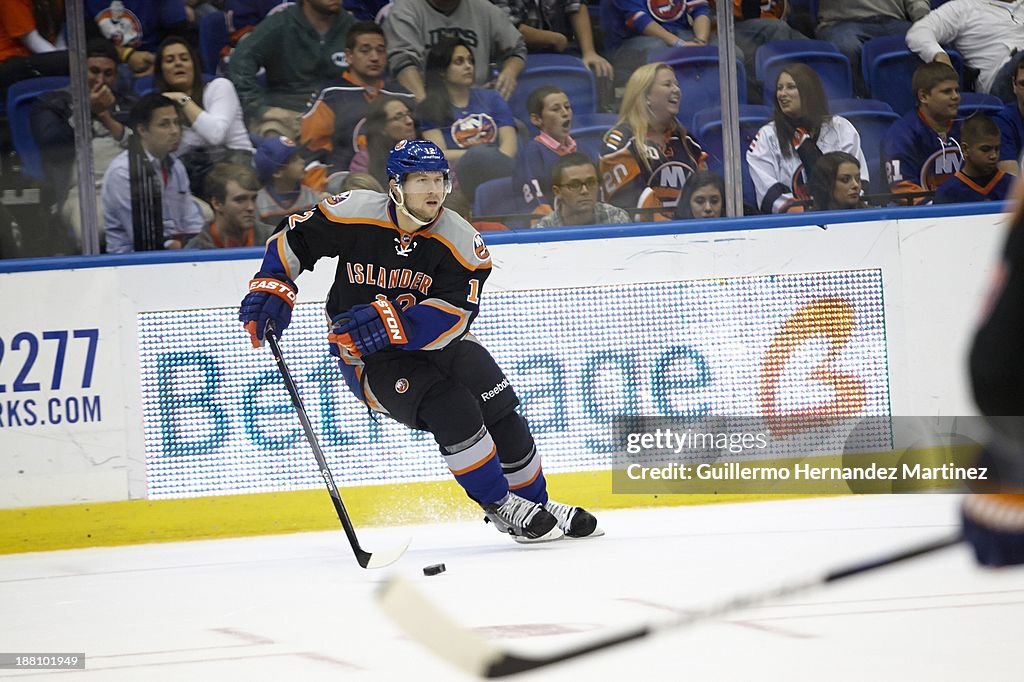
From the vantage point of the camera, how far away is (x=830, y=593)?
2285 mm

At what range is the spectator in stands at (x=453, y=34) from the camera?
4602 mm

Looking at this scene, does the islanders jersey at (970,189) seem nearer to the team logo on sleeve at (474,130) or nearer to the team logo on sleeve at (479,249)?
the team logo on sleeve at (474,130)

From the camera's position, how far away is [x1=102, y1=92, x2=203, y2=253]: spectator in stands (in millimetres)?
4312

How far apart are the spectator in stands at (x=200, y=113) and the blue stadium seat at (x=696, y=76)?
5.16 feet

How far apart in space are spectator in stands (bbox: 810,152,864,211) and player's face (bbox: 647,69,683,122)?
561mm

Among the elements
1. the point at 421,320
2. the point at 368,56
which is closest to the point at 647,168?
the point at 368,56

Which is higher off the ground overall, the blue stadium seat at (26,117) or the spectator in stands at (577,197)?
the blue stadium seat at (26,117)

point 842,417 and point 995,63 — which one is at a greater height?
point 995,63

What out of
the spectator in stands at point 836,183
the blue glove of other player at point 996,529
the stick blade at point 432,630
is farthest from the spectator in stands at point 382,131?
the blue glove of other player at point 996,529

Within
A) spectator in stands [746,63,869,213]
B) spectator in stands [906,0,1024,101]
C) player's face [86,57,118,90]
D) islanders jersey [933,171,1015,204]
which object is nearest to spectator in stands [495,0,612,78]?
spectator in stands [746,63,869,213]

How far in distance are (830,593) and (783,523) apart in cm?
117

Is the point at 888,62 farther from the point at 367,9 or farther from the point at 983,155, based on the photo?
the point at 367,9

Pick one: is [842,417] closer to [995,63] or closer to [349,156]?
[995,63]

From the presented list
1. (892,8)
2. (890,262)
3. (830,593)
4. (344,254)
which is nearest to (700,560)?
(830,593)
